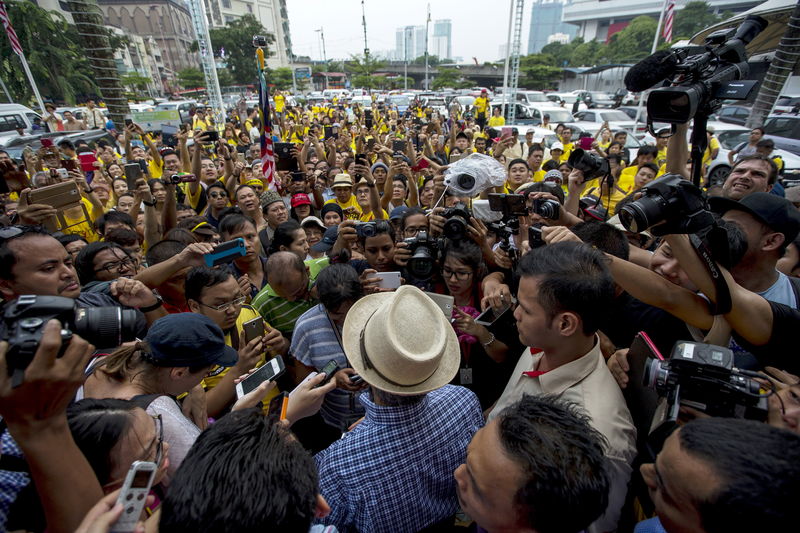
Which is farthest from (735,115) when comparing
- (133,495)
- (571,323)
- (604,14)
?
(604,14)

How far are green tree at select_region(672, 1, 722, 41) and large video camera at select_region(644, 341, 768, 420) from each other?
6047cm

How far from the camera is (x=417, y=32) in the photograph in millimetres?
166000

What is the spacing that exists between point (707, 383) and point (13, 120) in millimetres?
19044

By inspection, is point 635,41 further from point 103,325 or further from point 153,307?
point 103,325

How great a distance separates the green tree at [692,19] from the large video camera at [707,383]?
2381 inches

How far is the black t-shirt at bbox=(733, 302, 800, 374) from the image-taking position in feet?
5.43

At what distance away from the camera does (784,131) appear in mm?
9336

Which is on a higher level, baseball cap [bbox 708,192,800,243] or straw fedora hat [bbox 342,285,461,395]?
baseball cap [bbox 708,192,800,243]

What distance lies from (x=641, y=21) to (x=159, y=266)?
63.1 metres

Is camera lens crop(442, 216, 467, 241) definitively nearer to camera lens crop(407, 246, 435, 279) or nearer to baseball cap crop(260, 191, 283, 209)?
camera lens crop(407, 246, 435, 279)

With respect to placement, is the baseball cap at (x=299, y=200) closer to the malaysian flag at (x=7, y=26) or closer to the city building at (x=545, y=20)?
the malaysian flag at (x=7, y=26)

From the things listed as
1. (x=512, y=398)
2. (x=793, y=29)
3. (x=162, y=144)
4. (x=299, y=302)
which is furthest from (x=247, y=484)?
(x=162, y=144)

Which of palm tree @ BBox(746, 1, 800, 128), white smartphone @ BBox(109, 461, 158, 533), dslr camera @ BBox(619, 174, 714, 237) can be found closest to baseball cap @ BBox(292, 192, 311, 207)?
dslr camera @ BBox(619, 174, 714, 237)

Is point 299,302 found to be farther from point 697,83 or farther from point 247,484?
point 697,83
